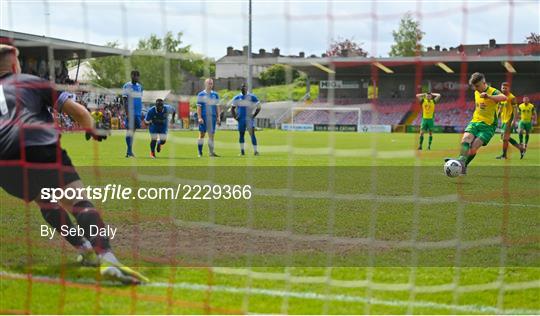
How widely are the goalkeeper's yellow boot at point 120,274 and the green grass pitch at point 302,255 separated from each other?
0.08m

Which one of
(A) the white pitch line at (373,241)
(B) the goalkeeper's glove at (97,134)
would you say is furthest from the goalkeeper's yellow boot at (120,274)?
(A) the white pitch line at (373,241)

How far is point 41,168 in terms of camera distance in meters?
4.75

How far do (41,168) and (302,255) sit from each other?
2.28 meters

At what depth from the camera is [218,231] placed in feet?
20.5

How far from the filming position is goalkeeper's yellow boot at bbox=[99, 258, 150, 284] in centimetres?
438

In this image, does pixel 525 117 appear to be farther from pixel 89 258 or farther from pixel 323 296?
pixel 89 258

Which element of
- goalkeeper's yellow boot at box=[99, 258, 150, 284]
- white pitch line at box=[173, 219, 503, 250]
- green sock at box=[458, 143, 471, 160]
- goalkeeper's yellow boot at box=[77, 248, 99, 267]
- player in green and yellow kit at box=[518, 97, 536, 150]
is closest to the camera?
goalkeeper's yellow boot at box=[99, 258, 150, 284]

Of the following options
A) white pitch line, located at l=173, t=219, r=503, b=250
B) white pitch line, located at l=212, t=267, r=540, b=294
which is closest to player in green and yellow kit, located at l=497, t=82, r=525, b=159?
white pitch line, located at l=173, t=219, r=503, b=250

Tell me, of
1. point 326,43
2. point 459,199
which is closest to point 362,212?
point 459,199

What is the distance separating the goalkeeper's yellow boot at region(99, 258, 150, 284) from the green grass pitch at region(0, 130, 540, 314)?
0.25 ft

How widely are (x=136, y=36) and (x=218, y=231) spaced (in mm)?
2106

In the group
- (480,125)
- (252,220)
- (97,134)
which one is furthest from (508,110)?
(97,134)

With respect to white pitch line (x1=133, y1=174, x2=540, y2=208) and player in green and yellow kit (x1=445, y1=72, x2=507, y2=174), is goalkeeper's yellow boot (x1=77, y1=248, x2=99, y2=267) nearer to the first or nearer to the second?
white pitch line (x1=133, y1=174, x2=540, y2=208)

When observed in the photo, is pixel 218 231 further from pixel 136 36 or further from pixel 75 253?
pixel 136 36
